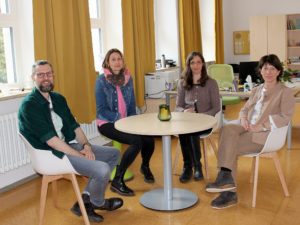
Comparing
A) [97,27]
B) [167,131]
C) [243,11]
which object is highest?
[243,11]

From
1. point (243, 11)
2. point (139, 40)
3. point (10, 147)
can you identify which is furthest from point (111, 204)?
point (243, 11)

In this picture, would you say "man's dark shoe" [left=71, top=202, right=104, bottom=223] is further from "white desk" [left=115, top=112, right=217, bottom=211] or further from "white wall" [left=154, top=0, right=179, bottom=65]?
"white wall" [left=154, top=0, right=179, bottom=65]

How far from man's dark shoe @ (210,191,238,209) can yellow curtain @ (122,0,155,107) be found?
212cm

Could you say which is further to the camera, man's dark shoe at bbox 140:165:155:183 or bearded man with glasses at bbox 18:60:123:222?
man's dark shoe at bbox 140:165:155:183

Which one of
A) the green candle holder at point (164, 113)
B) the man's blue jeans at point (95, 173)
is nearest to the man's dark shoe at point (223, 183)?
the green candle holder at point (164, 113)

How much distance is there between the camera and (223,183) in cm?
296

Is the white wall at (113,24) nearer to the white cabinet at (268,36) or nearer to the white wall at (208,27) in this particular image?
the white wall at (208,27)

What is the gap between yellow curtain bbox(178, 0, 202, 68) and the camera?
20.2 feet

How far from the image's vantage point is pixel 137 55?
4809 millimetres

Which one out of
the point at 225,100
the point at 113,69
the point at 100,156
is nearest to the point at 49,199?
the point at 100,156

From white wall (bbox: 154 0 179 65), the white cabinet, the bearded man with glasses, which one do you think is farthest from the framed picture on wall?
the bearded man with glasses

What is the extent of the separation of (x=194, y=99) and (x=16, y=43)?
171 centimetres

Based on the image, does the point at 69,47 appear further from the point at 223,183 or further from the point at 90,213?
the point at 223,183

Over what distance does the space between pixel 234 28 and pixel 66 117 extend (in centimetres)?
613
